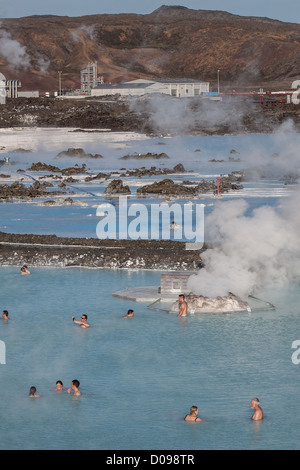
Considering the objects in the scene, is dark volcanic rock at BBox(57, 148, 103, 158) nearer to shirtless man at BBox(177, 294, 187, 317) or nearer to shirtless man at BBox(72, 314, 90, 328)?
shirtless man at BBox(177, 294, 187, 317)

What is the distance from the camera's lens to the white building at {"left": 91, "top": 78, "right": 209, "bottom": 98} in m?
151

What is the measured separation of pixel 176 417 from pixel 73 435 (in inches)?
88.1

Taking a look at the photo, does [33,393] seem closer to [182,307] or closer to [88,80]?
[182,307]

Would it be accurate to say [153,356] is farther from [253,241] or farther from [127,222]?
[127,222]

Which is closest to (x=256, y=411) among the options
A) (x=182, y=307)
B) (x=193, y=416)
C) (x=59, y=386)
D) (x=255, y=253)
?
(x=193, y=416)

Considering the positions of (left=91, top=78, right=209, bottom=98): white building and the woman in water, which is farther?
(left=91, top=78, right=209, bottom=98): white building

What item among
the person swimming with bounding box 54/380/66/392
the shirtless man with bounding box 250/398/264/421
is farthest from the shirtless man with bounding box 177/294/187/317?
the shirtless man with bounding box 250/398/264/421

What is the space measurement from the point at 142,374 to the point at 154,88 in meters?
130

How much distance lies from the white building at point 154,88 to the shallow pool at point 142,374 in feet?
398

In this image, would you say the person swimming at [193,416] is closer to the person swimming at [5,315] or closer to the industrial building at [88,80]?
the person swimming at [5,315]

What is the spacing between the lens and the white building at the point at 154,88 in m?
151

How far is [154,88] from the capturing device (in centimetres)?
14975

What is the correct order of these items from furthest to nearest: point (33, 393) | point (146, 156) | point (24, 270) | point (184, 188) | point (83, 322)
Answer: point (146, 156)
point (184, 188)
point (24, 270)
point (83, 322)
point (33, 393)

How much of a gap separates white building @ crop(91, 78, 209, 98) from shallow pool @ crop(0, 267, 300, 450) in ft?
398
